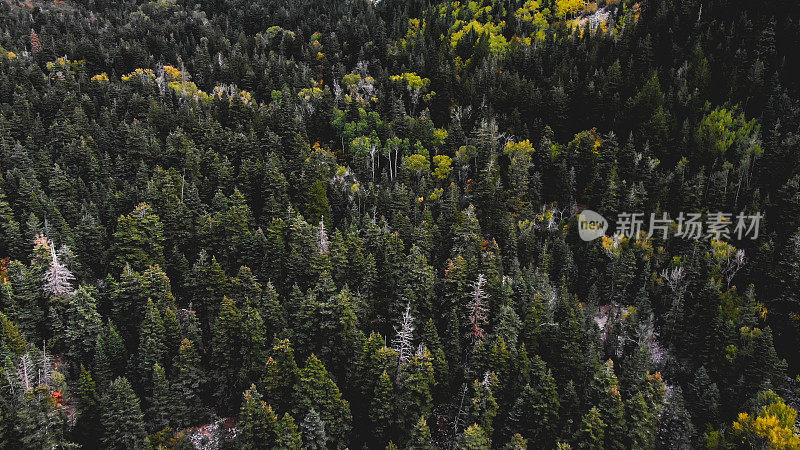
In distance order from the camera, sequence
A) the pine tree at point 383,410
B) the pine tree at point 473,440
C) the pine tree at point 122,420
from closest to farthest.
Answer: the pine tree at point 473,440 → the pine tree at point 122,420 → the pine tree at point 383,410

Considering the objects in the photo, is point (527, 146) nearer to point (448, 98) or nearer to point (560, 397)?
point (448, 98)

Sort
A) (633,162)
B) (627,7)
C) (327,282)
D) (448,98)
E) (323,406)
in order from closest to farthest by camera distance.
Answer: (323,406)
(327,282)
(633,162)
(448,98)
(627,7)

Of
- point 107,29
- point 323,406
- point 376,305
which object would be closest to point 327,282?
point 376,305

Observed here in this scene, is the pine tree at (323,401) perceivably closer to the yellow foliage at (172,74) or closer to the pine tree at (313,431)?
the pine tree at (313,431)

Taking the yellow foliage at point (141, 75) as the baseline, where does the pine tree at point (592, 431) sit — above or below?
below

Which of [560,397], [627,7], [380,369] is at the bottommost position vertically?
[560,397]

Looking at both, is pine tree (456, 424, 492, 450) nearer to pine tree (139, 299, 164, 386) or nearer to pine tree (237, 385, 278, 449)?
pine tree (237, 385, 278, 449)

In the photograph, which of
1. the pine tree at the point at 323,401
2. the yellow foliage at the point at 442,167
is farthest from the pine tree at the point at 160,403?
the yellow foliage at the point at 442,167
